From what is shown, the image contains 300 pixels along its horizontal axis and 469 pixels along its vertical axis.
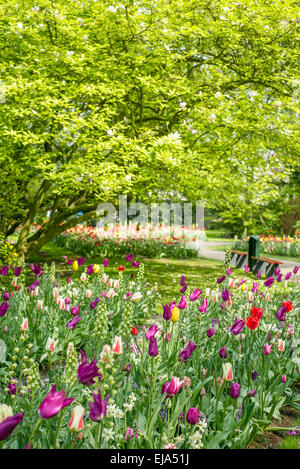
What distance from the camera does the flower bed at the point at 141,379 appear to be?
1.93 metres

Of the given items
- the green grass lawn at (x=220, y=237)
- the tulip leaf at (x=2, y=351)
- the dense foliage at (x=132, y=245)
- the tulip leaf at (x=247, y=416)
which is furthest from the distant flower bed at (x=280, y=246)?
the tulip leaf at (x=247, y=416)

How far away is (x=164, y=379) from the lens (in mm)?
2803

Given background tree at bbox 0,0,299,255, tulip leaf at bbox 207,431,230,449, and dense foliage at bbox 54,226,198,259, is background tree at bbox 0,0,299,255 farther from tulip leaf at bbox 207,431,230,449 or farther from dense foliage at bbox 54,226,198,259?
dense foliage at bbox 54,226,198,259

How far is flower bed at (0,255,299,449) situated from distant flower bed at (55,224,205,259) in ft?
29.6

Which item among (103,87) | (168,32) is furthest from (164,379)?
(168,32)

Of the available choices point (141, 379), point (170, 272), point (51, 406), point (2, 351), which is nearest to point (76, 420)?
point (51, 406)

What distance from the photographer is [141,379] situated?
8.86ft

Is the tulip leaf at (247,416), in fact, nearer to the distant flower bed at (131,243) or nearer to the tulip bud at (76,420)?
the tulip bud at (76,420)

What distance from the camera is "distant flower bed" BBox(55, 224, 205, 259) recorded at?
13867mm

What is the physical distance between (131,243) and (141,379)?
1192 centimetres

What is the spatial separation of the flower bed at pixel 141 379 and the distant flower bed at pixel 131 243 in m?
9.01

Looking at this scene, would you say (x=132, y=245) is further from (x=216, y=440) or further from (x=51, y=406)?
(x=51, y=406)

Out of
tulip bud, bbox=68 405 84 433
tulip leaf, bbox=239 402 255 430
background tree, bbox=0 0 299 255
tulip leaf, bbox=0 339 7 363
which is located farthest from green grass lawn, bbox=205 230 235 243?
tulip bud, bbox=68 405 84 433
